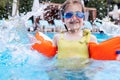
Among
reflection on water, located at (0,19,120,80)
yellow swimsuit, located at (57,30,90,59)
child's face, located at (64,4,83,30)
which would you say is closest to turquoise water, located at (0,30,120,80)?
reflection on water, located at (0,19,120,80)

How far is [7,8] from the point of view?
819 inches

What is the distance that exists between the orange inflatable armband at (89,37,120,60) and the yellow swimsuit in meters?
0.09

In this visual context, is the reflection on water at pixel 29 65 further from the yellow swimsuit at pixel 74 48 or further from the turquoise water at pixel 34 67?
the yellow swimsuit at pixel 74 48

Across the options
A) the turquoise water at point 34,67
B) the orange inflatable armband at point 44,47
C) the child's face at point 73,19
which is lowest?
the turquoise water at point 34,67

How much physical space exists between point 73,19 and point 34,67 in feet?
2.25

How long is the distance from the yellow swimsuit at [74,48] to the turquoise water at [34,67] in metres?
0.13

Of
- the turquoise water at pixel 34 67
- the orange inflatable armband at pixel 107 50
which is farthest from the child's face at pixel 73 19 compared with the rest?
the turquoise water at pixel 34 67

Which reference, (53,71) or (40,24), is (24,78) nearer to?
(53,71)

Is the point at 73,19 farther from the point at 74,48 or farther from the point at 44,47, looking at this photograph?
the point at 44,47

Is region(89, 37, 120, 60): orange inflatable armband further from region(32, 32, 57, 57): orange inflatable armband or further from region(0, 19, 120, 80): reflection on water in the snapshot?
region(32, 32, 57, 57): orange inflatable armband

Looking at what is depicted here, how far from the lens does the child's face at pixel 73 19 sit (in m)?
3.39

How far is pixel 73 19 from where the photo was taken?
3.40 m

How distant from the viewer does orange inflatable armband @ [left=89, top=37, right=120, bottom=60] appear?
3.46 metres

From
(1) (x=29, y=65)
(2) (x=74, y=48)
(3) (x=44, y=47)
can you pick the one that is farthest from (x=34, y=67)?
(2) (x=74, y=48)
